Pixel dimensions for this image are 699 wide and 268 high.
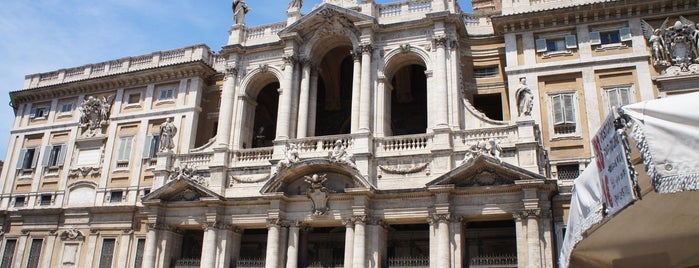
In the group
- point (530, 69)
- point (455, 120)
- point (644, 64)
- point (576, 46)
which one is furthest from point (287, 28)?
point (644, 64)

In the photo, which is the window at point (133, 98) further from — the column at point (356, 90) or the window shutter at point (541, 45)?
the window shutter at point (541, 45)

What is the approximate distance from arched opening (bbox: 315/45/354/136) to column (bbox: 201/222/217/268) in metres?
7.52

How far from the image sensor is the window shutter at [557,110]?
69.0 feet

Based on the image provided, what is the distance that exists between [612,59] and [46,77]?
27.3 m

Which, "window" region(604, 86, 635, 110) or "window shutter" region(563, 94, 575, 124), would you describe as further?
"window shutter" region(563, 94, 575, 124)

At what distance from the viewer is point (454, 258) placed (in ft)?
62.6

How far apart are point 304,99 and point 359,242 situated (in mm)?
6472

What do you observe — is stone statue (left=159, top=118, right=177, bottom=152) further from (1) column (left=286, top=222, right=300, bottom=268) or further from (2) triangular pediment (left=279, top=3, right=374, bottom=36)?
(1) column (left=286, top=222, right=300, bottom=268)

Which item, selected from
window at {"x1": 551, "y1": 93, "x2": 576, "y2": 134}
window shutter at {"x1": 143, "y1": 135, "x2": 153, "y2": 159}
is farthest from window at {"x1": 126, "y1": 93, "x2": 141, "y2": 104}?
window at {"x1": 551, "y1": 93, "x2": 576, "y2": 134}

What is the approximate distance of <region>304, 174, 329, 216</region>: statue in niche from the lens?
2100 cm

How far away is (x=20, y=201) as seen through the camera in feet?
94.6

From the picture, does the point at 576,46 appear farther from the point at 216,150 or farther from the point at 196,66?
the point at 196,66

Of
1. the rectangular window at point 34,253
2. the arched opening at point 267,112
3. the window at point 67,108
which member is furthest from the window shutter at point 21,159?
the arched opening at point 267,112

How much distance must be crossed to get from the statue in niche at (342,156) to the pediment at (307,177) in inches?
4.9
